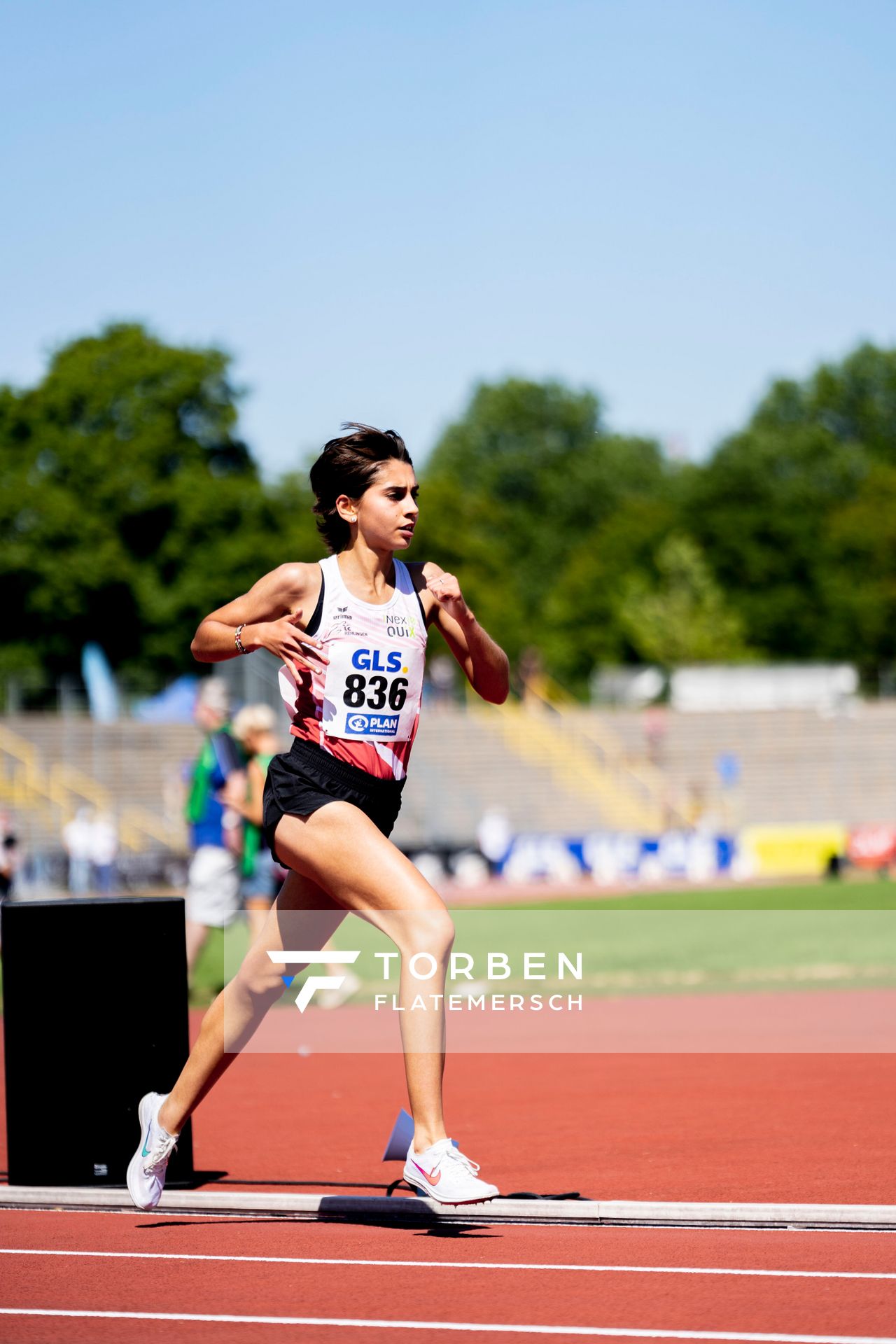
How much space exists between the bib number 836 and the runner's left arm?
27cm

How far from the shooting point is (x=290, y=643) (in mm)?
5457

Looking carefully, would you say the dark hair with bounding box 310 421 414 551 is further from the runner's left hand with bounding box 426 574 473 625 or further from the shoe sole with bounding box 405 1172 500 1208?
the shoe sole with bounding box 405 1172 500 1208

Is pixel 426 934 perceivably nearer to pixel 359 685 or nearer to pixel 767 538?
pixel 359 685

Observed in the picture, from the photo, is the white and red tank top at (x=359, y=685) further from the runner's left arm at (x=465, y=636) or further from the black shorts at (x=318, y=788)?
the runner's left arm at (x=465, y=636)

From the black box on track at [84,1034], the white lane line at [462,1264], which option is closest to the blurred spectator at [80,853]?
the black box on track at [84,1034]

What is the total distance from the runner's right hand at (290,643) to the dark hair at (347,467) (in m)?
0.48

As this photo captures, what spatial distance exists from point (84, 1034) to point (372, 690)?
182 centimetres

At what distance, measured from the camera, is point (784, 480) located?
88.6 m

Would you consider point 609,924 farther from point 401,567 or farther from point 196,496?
point 196,496

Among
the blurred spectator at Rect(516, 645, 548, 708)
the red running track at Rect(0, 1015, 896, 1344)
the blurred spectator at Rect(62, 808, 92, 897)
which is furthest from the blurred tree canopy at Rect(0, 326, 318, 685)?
the red running track at Rect(0, 1015, 896, 1344)

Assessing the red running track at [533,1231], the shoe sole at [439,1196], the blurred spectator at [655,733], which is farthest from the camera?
the blurred spectator at [655,733]

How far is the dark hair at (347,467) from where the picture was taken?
5797mm

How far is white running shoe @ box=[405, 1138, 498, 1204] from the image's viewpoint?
518 cm

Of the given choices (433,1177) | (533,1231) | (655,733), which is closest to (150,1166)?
(433,1177)
